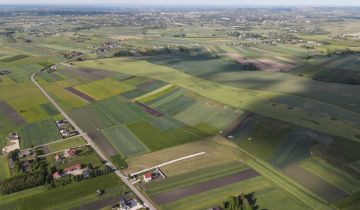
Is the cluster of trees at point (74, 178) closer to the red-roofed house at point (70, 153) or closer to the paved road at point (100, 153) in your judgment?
the paved road at point (100, 153)

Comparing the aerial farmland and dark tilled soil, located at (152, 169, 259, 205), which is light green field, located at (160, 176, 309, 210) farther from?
dark tilled soil, located at (152, 169, 259, 205)

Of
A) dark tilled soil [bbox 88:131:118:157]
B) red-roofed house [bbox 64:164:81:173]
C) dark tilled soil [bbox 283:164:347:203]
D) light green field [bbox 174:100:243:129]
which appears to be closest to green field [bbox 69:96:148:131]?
dark tilled soil [bbox 88:131:118:157]

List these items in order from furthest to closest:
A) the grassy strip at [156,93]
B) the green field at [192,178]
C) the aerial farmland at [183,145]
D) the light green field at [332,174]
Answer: the grassy strip at [156,93] → the green field at [192,178] → the light green field at [332,174] → the aerial farmland at [183,145]

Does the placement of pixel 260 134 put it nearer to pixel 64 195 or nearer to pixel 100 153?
pixel 100 153

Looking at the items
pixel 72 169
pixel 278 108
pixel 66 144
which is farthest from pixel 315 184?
pixel 66 144

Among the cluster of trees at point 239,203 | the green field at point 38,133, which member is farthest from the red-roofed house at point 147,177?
the green field at point 38,133

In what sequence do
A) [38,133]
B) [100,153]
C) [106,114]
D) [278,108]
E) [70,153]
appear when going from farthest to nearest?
[106,114] → [278,108] → [38,133] → [100,153] → [70,153]
